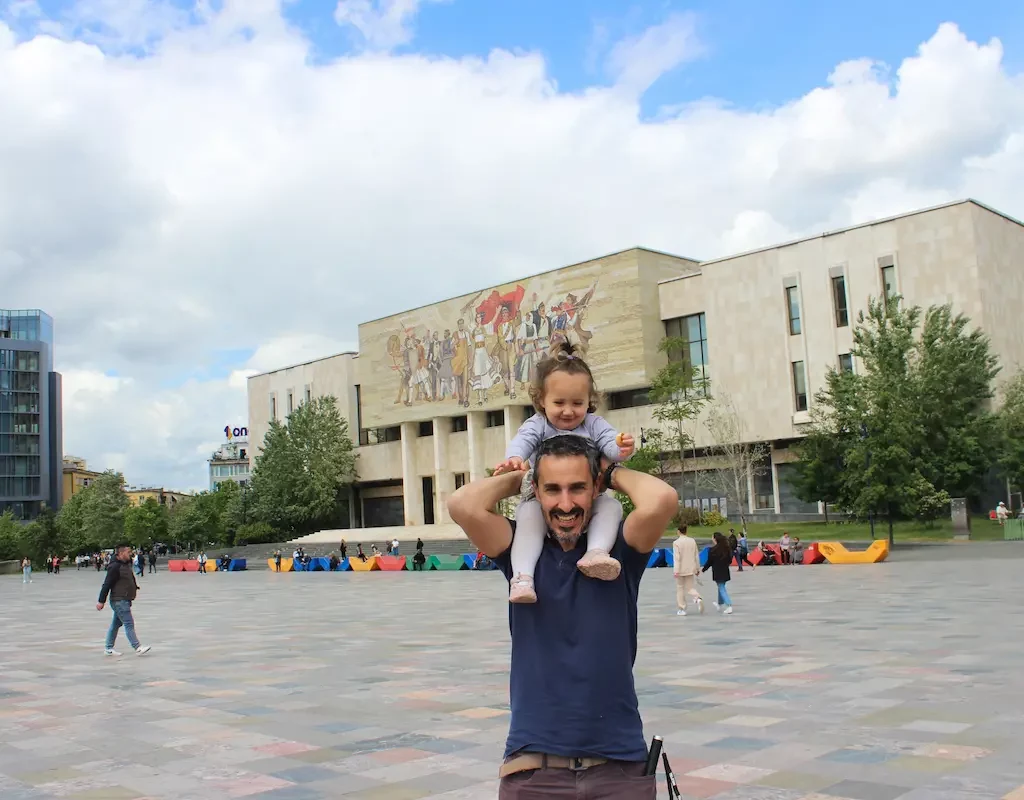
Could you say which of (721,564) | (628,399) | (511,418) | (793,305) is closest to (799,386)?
(793,305)

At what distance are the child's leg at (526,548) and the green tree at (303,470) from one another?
7829 centimetres

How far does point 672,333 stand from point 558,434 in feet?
196

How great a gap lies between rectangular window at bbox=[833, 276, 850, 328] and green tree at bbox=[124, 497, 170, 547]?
194 ft

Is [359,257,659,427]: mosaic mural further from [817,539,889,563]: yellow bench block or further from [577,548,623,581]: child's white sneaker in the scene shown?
[577,548,623,581]: child's white sneaker

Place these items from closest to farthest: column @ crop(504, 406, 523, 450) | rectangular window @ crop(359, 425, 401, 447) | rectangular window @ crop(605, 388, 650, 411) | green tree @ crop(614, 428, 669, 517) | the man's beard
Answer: the man's beard, green tree @ crop(614, 428, 669, 517), rectangular window @ crop(605, 388, 650, 411), column @ crop(504, 406, 523, 450), rectangular window @ crop(359, 425, 401, 447)

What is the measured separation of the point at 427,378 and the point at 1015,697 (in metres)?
Answer: 67.2

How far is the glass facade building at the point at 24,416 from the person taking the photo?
120m

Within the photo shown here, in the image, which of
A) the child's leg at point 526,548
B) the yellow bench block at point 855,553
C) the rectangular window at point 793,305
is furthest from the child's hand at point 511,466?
the rectangular window at point 793,305

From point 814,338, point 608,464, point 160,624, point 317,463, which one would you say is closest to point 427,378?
point 317,463

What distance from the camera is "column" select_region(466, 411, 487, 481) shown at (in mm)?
71688

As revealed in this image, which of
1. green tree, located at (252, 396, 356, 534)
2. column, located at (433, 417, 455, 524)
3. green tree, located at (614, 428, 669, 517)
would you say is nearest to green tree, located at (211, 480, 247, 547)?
green tree, located at (252, 396, 356, 534)

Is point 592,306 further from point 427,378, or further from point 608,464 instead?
point 608,464

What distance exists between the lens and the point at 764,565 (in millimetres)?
34938

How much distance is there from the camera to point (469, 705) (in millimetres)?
9312
